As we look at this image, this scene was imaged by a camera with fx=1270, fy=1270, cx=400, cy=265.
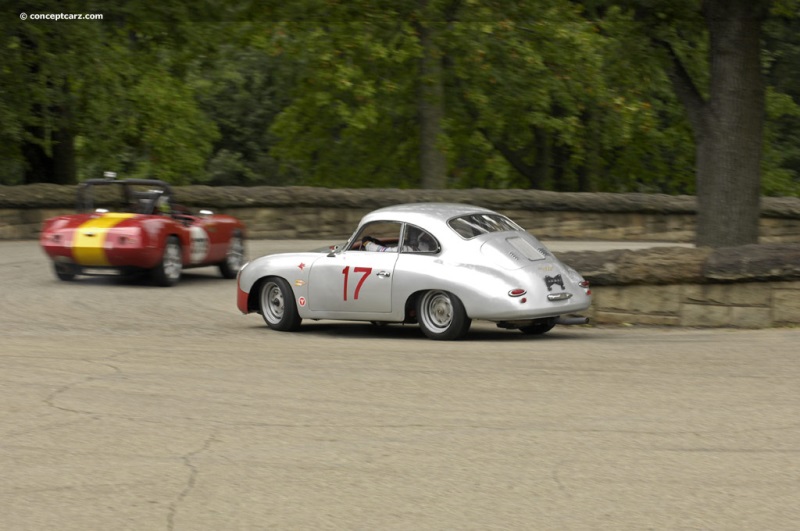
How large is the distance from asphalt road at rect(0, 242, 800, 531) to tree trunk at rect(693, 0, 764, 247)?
2.50 m

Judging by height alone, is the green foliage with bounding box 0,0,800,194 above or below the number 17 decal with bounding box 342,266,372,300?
above

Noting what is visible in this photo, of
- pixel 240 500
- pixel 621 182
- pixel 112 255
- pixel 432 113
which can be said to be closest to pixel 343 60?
pixel 432 113

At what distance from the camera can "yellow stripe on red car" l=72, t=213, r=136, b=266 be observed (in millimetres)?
16938

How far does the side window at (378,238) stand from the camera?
12883mm

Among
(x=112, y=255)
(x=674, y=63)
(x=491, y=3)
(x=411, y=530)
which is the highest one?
(x=491, y=3)

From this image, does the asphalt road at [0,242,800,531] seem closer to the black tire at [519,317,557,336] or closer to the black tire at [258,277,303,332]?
the black tire at [519,317,557,336]

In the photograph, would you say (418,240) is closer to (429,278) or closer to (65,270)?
(429,278)

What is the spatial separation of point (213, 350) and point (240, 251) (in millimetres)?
8087

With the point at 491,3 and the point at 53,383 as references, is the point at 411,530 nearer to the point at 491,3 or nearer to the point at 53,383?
the point at 53,383

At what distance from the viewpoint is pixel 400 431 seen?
24.8 feet

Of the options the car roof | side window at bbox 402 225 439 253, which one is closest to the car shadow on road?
side window at bbox 402 225 439 253

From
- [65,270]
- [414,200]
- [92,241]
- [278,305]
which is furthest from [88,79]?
[278,305]

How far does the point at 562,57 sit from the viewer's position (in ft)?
97.4

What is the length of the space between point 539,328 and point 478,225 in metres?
1.23
